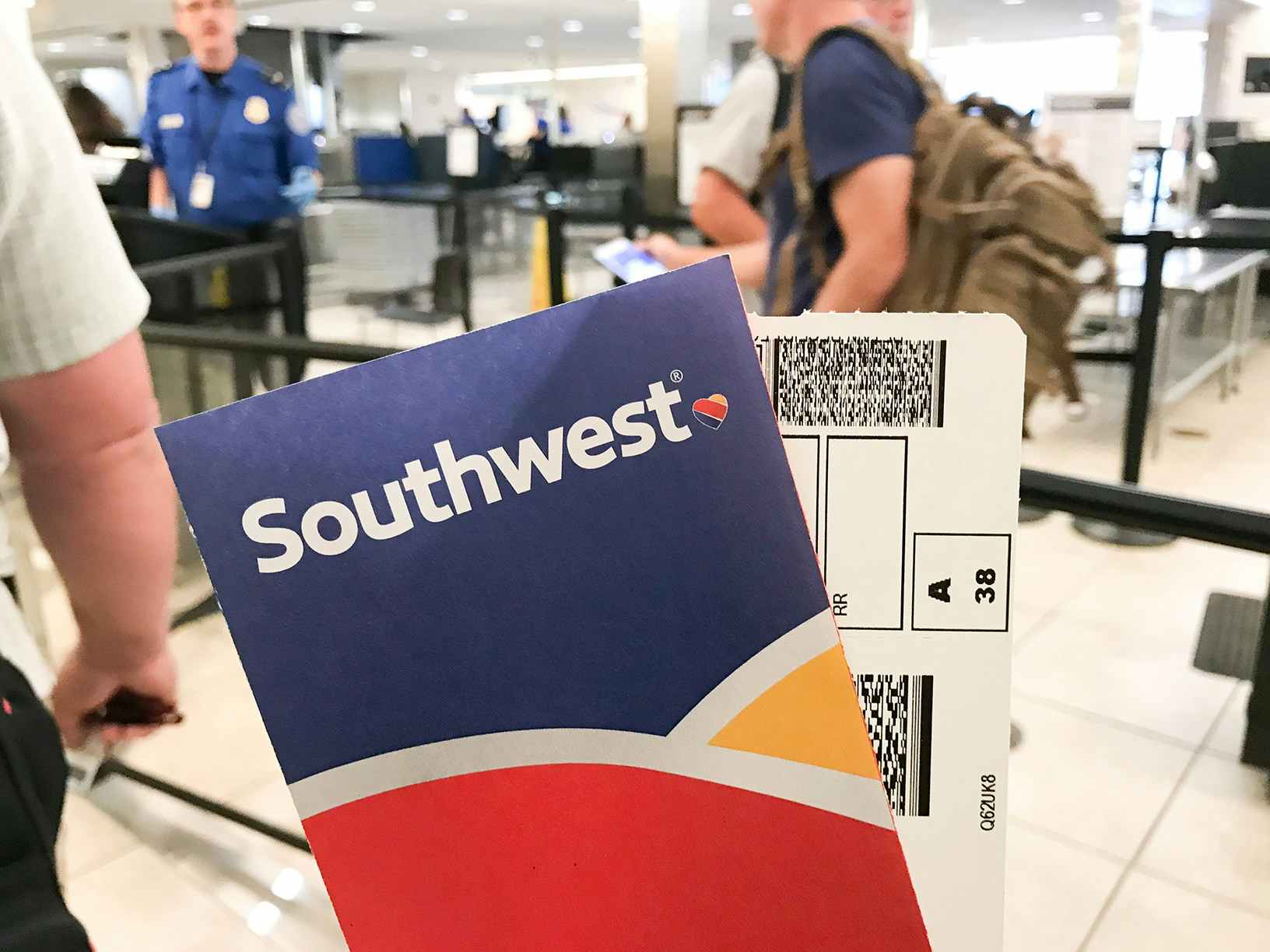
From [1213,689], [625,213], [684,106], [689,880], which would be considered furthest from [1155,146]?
[689,880]

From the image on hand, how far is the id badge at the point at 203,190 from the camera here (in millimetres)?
3479

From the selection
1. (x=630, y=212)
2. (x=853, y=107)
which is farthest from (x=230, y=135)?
(x=853, y=107)

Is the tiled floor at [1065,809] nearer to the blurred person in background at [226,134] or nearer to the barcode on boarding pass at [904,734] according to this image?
the barcode on boarding pass at [904,734]

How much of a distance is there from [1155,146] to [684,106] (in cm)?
251

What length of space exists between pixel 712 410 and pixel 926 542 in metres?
0.13

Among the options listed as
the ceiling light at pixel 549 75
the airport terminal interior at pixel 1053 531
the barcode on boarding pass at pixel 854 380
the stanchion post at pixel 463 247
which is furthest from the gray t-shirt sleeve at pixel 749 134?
the ceiling light at pixel 549 75

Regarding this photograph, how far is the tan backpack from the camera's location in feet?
3.39

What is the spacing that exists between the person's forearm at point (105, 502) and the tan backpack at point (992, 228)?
71 cm

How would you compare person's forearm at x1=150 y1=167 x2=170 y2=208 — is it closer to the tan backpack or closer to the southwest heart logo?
the tan backpack

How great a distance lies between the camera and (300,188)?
12.1 ft

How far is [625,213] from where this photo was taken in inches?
166

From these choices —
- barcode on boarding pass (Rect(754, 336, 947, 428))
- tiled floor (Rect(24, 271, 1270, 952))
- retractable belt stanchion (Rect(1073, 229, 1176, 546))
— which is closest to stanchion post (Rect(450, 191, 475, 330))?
tiled floor (Rect(24, 271, 1270, 952))

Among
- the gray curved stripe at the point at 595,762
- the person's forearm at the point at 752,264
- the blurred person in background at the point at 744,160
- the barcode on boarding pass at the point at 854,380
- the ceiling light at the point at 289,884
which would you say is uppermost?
the blurred person in background at the point at 744,160

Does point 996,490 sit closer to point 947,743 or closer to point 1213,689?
point 947,743
